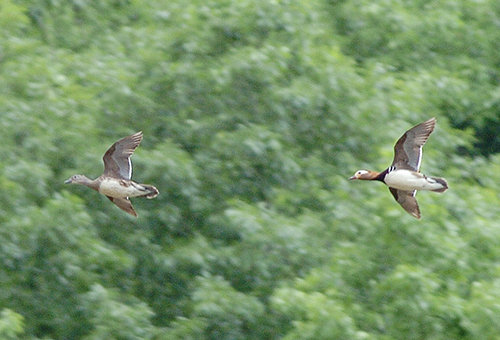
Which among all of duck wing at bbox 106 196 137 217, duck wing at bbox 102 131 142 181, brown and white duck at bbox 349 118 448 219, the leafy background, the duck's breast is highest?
brown and white duck at bbox 349 118 448 219

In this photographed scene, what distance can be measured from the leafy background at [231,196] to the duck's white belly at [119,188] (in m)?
2.26

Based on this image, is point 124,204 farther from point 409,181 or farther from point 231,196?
point 409,181

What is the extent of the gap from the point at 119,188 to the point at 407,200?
124 inches

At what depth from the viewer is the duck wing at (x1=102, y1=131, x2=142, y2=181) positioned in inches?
424

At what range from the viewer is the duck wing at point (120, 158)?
10758 millimetres

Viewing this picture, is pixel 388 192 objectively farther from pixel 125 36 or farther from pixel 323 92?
pixel 125 36

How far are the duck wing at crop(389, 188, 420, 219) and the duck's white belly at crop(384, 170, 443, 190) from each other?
0.72m

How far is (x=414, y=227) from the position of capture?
1216cm

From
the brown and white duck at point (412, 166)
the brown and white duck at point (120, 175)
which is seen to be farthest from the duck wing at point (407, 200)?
the brown and white duck at point (120, 175)

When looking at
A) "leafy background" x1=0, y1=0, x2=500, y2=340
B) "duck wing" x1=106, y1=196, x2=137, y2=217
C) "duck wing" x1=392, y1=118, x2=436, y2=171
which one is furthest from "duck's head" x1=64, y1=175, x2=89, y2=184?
"duck wing" x1=392, y1=118, x2=436, y2=171

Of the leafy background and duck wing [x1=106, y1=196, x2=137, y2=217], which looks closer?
duck wing [x1=106, y1=196, x2=137, y2=217]

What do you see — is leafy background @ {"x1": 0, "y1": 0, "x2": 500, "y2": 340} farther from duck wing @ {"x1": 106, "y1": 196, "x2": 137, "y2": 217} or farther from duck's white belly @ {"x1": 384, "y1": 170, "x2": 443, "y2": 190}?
duck wing @ {"x1": 106, "y1": 196, "x2": 137, "y2": 217}

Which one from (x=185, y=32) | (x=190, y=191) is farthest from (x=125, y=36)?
(x=190, y=191)

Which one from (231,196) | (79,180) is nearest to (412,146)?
(79,180)
